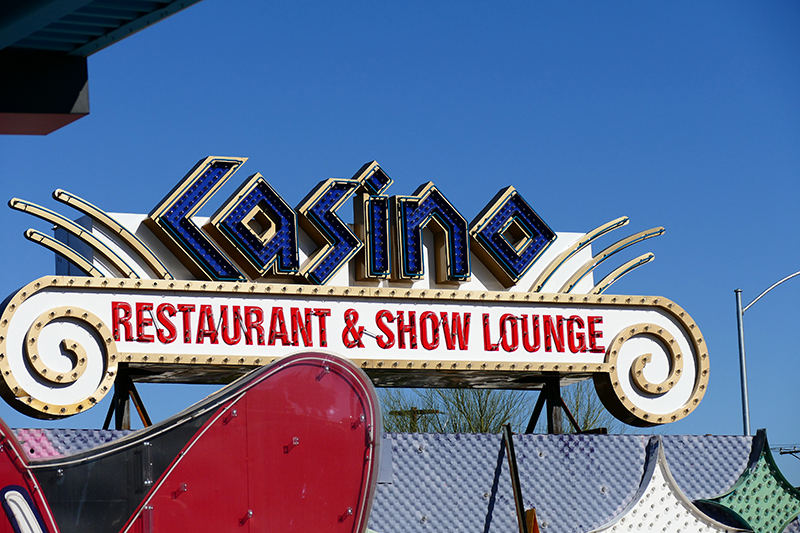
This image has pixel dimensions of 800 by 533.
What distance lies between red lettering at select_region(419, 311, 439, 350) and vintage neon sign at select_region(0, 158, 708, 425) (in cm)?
2

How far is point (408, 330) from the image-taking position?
40.5ft

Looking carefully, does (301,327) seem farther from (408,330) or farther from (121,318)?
(121,318)

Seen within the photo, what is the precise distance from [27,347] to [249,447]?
3093mm

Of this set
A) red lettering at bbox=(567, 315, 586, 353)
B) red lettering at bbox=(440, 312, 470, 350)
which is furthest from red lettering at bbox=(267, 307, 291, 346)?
red lettering at bbox=(567, 315, 586, 353)

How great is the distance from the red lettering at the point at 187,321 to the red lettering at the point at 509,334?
378 cm

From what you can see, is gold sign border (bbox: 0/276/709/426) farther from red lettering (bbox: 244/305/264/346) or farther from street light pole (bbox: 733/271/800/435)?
street light pole (bbox: 733/271/800/435)

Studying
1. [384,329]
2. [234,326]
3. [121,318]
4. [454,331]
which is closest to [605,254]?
[454,331]

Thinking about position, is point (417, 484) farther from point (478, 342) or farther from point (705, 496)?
point (705, 496)

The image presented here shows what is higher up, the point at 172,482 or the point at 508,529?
the point at 172,482

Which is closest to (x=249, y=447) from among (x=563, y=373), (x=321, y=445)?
(x=321, y=445)

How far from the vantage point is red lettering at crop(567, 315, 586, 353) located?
1296 cm

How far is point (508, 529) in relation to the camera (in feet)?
36.5

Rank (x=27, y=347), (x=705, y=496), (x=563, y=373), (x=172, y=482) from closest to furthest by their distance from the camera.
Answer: (x=172, y=482) → (x=27, y=347) → (x=705, y=496) → (x=563, y=373)

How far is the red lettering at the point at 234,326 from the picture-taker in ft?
37.9
